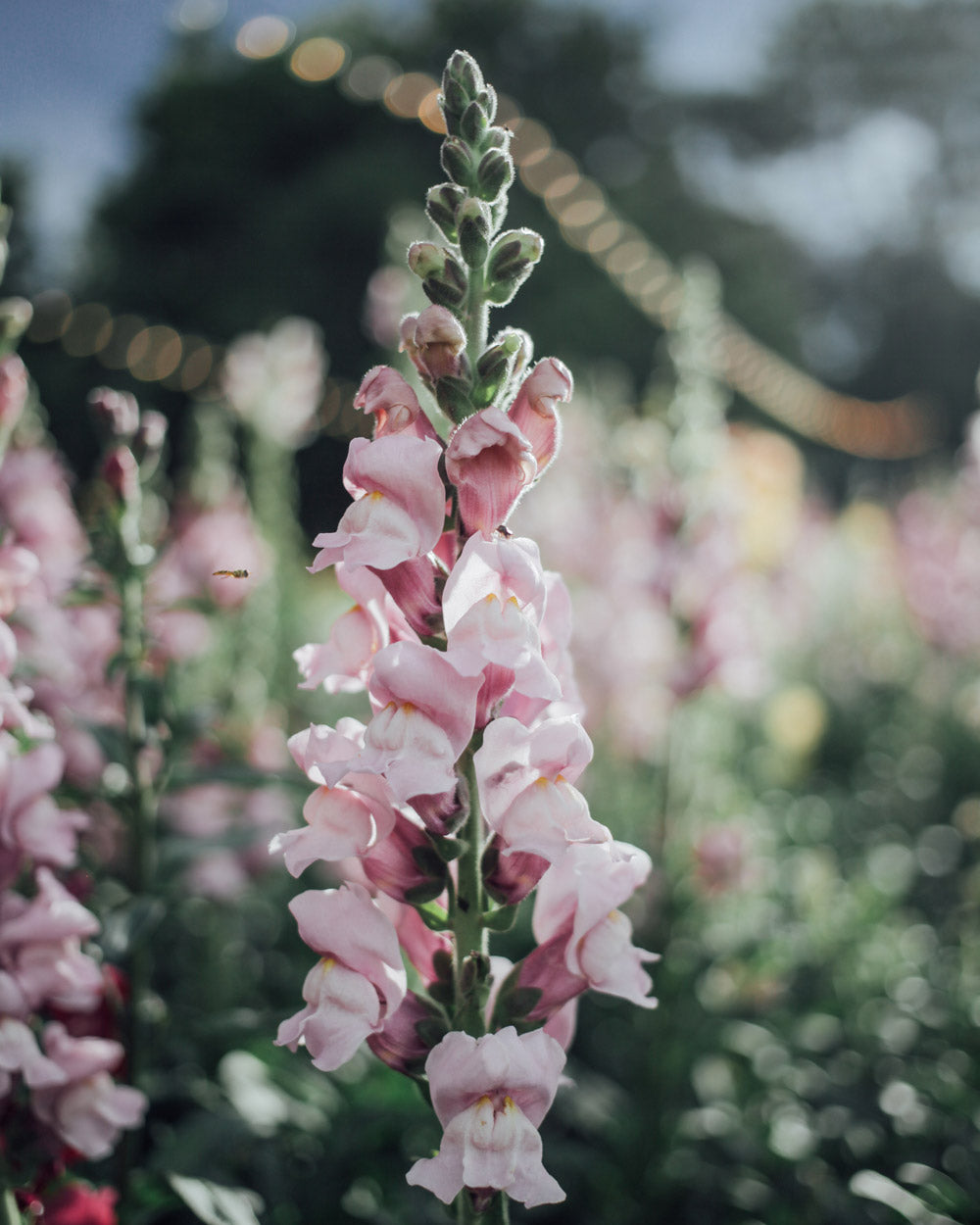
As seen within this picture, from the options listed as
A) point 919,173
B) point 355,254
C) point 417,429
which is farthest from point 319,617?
point 919,173

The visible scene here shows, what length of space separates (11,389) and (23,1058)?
1.11 m

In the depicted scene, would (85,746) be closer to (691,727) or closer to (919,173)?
(691,727)

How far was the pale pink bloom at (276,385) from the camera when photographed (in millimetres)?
5113

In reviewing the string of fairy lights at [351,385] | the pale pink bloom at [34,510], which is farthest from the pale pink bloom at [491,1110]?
the string of fairy lights at [351,385]

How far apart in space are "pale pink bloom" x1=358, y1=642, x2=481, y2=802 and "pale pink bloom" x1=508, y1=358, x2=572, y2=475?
30 centimetres

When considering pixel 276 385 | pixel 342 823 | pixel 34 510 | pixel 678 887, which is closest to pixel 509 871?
pixel 342 823

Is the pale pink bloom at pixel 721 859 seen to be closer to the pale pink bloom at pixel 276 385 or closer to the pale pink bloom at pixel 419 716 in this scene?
the pale pink bloom at pixel 419 716

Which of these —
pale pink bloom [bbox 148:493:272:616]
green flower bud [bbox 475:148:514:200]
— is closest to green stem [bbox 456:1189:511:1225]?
green flower bud [bbox 475:148:514:200]

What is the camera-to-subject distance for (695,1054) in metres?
2.86

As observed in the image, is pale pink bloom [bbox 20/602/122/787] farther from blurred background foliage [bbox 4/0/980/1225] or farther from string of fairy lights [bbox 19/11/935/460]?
string of fairy lights [bbox 19/11/935/460]

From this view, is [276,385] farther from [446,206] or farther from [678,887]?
[446,206]

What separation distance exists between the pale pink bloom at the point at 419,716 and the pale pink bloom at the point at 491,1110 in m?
0.30

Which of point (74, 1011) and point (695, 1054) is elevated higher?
point (74, 1011)

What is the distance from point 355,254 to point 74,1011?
16.8 m
